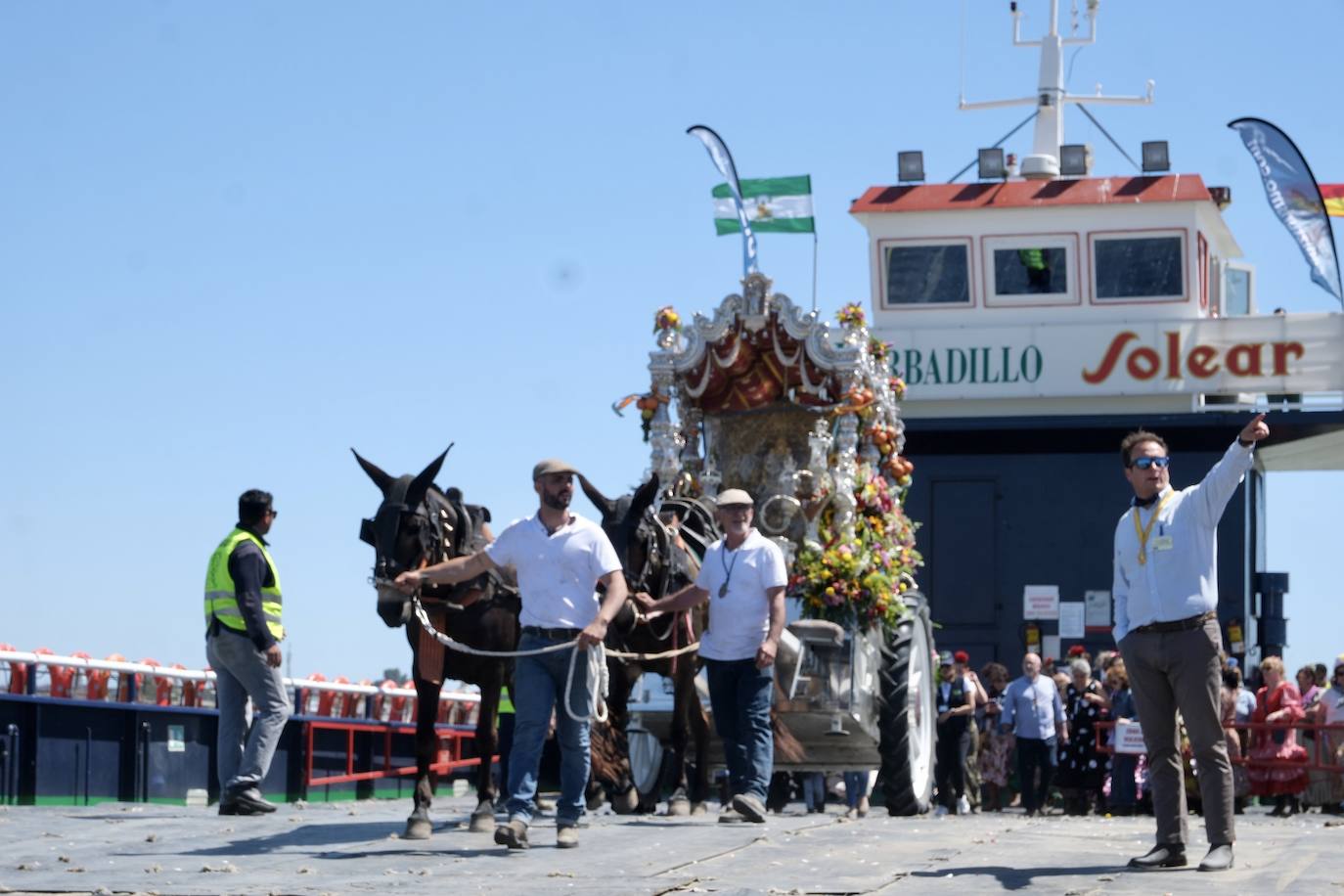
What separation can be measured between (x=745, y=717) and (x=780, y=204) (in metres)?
17.3

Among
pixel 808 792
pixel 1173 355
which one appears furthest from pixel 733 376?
pixel 1173 355

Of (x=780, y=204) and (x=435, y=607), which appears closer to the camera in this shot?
(x=435, y=607)

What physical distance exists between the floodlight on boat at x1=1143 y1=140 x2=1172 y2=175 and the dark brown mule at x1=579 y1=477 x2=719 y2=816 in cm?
2114

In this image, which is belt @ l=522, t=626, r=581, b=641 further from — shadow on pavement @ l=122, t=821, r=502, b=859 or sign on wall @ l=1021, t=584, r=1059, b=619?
sign on wall @ l=1021, t=584, r=1059, b=619

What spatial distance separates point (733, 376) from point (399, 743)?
29.4 ft

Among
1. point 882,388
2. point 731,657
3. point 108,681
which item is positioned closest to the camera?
point 731,657

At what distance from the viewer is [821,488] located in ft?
57.8

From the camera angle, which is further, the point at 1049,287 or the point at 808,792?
the point at 1049,287

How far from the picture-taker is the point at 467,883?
9.98 m

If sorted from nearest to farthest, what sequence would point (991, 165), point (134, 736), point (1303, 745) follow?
point (134, 736)
point (1303, 745)
point (991, 165)

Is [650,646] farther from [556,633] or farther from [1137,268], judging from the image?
[1137,268]

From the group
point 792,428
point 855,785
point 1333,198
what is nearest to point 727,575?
point 792,428

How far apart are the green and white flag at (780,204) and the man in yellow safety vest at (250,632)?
16000 mm

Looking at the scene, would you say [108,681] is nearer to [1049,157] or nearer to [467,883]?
[467,883]
